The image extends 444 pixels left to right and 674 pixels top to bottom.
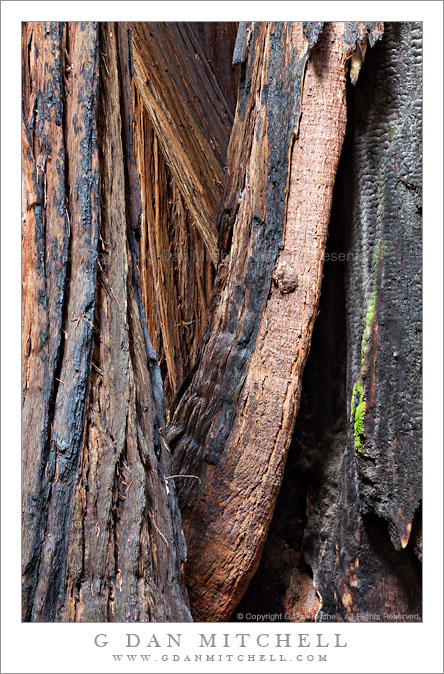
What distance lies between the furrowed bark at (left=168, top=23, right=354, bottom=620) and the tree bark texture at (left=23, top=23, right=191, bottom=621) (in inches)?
3.1

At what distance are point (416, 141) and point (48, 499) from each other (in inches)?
30.2

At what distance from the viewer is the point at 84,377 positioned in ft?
2.89

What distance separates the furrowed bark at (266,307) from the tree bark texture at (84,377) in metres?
0.08

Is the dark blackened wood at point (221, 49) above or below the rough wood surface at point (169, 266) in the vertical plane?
above

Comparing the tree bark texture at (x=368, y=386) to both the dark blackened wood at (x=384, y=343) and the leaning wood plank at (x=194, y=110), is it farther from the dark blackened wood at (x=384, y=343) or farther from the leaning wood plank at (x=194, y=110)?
the leaning wood plank at (x=194, y=110)

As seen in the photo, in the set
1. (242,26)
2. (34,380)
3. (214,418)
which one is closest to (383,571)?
(214,418)

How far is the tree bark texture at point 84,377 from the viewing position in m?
0.86

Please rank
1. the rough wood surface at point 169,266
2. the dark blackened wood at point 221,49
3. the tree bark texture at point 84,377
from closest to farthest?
the tree bark texture at point 84,377 → the dark blackened wood at point 221,49 → the rough wood surface at point 169,266

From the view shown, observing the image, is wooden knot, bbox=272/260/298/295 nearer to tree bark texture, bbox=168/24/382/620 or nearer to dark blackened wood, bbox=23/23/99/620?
tree bark texture, bbox=168/24/382/620

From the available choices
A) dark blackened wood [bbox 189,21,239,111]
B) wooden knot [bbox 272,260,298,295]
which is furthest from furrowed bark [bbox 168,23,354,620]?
dark blackened wood [bbox 189,21,239,111]

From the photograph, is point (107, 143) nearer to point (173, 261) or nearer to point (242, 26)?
point (242, 26)

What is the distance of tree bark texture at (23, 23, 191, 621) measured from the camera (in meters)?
0.86

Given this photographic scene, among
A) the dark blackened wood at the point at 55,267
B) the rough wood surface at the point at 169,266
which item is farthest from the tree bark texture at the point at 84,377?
the rough wood surface at the point at 169,266

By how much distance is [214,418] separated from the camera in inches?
38.1
